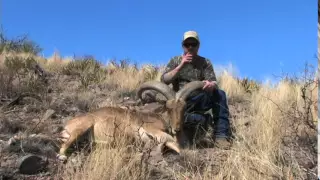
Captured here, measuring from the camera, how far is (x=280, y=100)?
33.5 feet

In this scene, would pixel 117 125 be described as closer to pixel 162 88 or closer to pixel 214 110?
pixel 162 88

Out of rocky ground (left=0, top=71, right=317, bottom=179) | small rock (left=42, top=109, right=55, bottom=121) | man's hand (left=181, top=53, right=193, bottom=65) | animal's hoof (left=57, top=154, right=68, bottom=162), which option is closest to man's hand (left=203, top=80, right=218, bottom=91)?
man's hand (left=181, top=53, right=193, bottom=65)

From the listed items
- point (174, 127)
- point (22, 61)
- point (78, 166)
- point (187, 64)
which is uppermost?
point (22, 61)

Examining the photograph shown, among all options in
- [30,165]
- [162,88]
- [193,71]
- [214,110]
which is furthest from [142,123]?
[30,165]

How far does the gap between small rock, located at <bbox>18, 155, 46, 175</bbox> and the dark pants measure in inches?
104

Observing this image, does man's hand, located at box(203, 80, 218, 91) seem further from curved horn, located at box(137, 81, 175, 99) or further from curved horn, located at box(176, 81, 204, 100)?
curved horn, located at box(137, 81, 175, 99)

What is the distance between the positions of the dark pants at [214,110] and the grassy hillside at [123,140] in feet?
0.89

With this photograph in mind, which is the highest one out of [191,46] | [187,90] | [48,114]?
[191,46]

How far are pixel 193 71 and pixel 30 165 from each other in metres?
3.67

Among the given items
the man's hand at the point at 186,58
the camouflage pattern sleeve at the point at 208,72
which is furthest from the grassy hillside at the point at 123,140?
the man's hand at the point at 186,58

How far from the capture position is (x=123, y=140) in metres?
6.22

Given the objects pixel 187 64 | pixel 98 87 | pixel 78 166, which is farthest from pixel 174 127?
pixel 98 87

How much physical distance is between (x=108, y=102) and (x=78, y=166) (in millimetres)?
4913

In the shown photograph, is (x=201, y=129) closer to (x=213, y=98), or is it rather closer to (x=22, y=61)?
(x=213, y=98)
